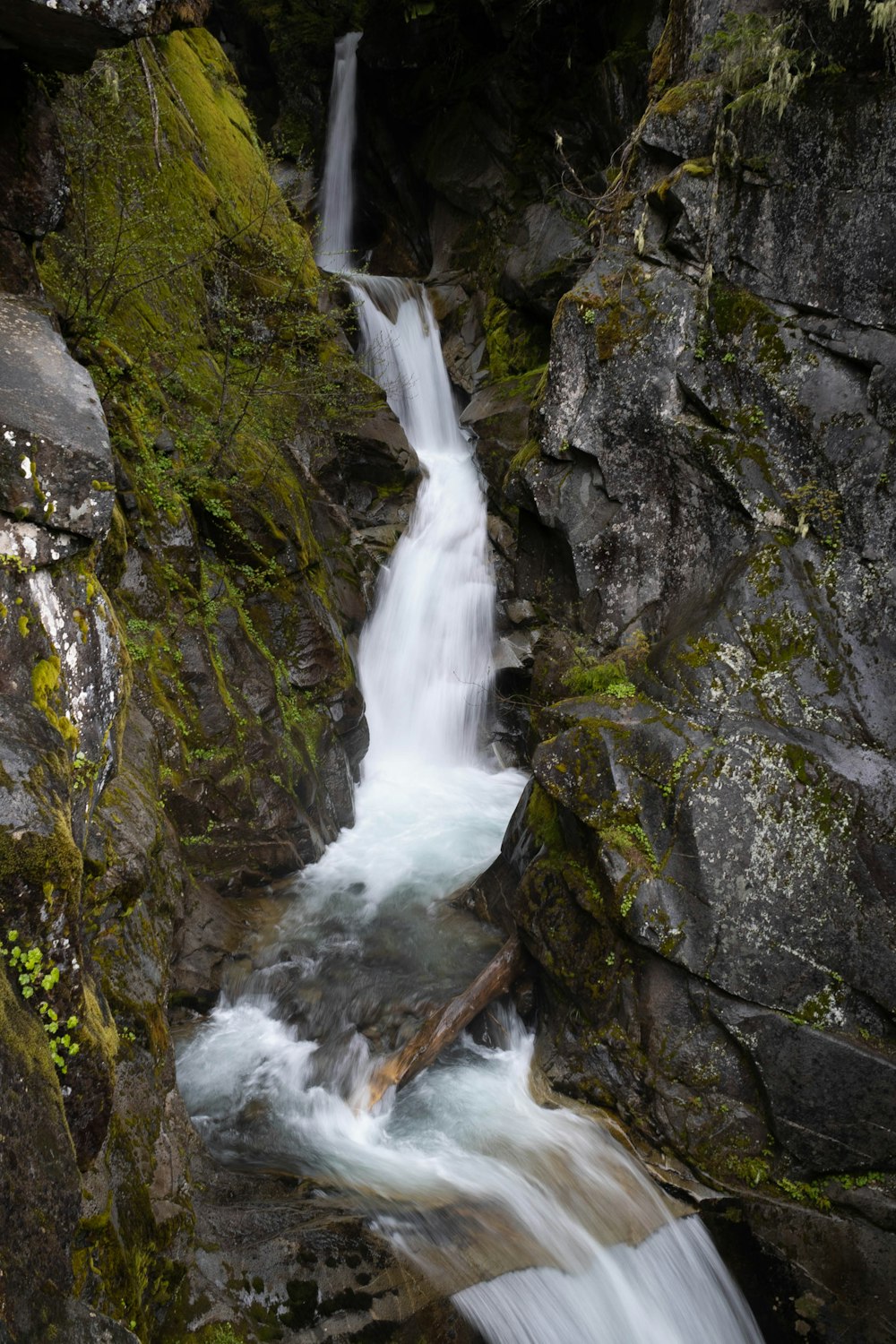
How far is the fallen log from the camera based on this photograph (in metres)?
6.04

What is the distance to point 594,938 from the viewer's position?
612 centimetres

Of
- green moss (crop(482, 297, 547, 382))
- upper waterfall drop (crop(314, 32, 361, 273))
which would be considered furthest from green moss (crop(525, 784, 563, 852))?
upper waterfall drop (crop(314, 32, 361, 273))

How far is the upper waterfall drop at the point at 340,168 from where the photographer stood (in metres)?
18.2

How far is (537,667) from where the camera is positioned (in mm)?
9867

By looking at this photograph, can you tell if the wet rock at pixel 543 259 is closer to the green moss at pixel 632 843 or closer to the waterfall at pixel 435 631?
the waterfall at pixel 435 631

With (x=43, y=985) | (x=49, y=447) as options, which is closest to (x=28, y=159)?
(x=49, y=447)

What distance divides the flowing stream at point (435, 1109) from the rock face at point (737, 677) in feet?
1.70

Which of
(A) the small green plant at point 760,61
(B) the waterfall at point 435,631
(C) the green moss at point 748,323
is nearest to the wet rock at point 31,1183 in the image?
(C) the green moss at point 748,323

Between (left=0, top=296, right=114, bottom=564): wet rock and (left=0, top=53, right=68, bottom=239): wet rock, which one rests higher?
Answer: (left=0, top=53, right=68, bottom=239): wet rock

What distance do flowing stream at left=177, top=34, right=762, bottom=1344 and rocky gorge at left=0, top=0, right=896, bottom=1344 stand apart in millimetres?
321

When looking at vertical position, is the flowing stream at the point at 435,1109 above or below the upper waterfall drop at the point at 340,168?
below

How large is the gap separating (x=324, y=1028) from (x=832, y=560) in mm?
5940

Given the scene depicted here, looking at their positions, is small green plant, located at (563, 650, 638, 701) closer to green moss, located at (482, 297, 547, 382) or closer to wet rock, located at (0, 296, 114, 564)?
wet rock, located at (0, 296, 114, 564)

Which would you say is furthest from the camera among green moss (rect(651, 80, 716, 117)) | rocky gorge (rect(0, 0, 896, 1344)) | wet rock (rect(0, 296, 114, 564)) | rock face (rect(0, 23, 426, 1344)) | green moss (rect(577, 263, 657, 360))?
green moss (rect(577, 263, 657, 360))
